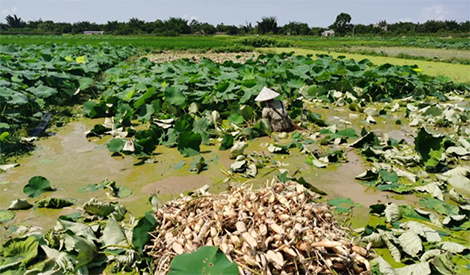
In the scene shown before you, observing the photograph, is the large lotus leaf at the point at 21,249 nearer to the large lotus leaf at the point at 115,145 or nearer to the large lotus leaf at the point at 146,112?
the large lotus leaf at the point at 115,145

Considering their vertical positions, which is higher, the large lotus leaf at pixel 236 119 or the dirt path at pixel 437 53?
the dirt path at pixel 437 53

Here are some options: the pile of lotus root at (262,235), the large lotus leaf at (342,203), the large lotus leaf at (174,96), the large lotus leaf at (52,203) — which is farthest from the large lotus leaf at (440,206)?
the large lotus leaf at (174,96)

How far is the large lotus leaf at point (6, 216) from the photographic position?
10.4ft

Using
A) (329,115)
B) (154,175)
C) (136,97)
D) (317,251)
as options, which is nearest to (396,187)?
(317,251)

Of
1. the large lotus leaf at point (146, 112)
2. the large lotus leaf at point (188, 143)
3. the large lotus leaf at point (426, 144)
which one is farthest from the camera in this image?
the large lotus leaf at point (146, 112)

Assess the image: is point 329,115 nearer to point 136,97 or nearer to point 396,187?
point 396,187

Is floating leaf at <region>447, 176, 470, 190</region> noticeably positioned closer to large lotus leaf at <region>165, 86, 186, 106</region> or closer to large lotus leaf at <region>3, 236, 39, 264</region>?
large lotus leaf at <region>3, 236, 39, 264</region>

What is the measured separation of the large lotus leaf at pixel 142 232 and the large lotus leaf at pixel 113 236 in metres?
0.24

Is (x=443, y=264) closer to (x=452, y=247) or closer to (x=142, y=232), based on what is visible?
(x=452, y=247)

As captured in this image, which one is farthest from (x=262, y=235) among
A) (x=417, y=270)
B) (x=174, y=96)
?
(x=174, y=96)

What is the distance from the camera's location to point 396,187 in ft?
12.0

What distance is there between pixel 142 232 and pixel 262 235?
2.94ft

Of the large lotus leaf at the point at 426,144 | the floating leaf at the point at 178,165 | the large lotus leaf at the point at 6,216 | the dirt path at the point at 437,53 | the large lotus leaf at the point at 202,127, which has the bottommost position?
the large lotus leaf at the point at 6,216

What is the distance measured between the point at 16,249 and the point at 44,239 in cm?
19
